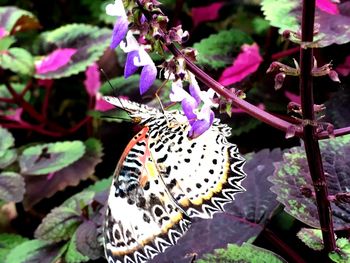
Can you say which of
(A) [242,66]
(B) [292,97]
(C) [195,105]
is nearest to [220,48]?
(A) [242,66]

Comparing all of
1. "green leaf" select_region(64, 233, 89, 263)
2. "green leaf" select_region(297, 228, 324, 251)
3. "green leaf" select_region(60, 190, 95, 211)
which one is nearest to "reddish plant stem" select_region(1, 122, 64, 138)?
"green leaf" select_region(60, 190, 95, 211)

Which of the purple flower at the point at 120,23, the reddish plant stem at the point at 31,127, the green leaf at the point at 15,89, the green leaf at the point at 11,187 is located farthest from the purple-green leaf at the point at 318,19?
the green leaf at the point at 15,89

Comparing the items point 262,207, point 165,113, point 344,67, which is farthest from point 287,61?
point 165,113

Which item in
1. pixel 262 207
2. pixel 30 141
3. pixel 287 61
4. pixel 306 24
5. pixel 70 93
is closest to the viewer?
pixel 306 24

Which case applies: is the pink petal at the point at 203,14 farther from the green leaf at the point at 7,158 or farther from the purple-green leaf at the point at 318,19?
the green leaf at the point at 7,158

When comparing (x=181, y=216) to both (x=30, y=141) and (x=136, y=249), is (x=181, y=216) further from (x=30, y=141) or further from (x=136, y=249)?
(x=30, y=141)

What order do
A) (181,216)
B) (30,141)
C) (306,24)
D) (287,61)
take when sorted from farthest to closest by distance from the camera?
(30,141) → (287,61) → (181,216) → (306,24)

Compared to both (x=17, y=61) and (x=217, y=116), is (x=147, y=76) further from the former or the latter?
(x=17, y=61)

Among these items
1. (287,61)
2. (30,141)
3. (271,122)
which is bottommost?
(30,141)

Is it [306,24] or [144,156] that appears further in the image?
[144,156]
